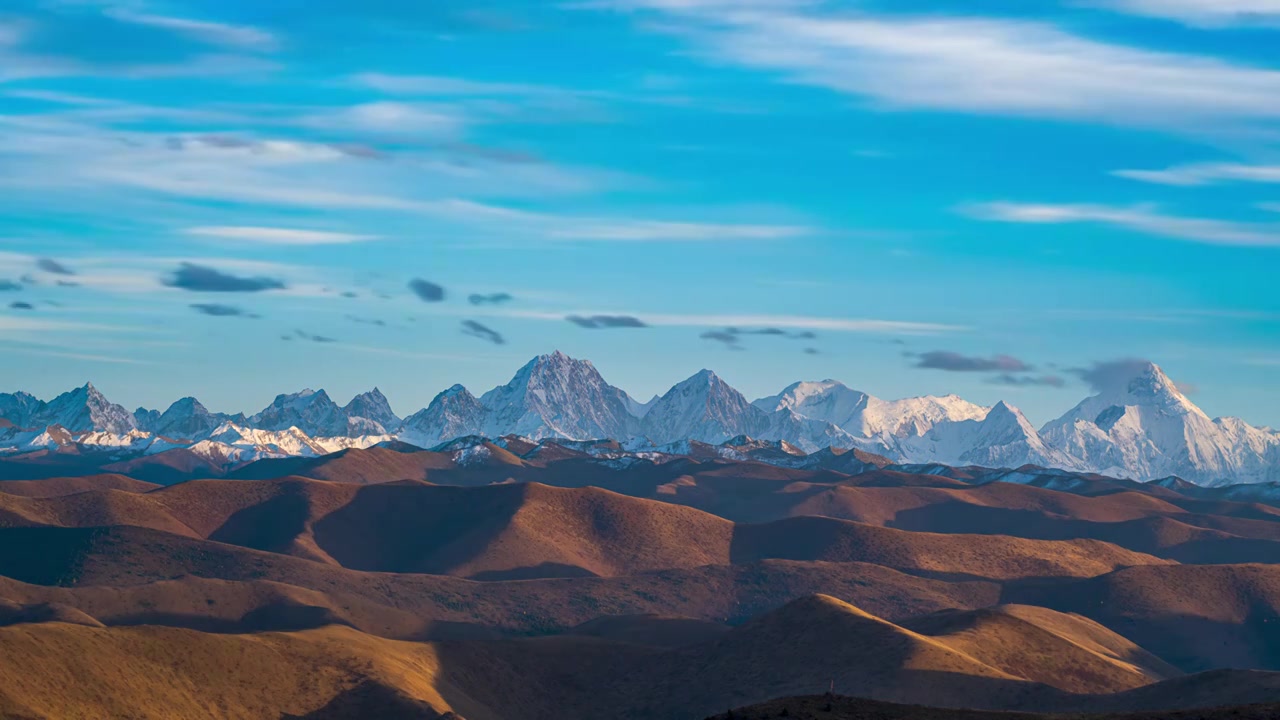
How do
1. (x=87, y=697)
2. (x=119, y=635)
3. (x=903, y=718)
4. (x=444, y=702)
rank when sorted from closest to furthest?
(x=903, y=718), (x=87, y=697), (x=119, y=635), (x=444, y=702)

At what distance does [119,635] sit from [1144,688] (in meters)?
115

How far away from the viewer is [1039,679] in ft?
621

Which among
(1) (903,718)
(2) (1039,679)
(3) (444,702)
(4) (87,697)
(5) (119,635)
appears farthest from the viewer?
(2) (1039,679)

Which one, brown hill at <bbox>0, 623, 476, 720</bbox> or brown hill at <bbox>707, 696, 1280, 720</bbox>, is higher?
brown hill at <bbox>707, 696, 1280, 720</bbox>

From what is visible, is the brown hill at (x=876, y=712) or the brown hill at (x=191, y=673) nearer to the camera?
the brown hill at (x=876, y=712)

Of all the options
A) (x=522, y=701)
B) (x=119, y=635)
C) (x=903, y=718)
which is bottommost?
(x=522, y=701)

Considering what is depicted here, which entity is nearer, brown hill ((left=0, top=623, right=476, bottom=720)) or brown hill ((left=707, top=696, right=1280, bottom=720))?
brown hill ((left=707, top=696, right=1280, bottom=720))

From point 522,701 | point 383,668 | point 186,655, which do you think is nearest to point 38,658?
point 186,655

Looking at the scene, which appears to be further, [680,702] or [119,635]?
[680,702]

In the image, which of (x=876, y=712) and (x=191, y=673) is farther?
(x=191, y=673)

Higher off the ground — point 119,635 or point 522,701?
point 119,635

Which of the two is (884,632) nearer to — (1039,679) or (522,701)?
(1039,679)

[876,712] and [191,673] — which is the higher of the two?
[876,712]

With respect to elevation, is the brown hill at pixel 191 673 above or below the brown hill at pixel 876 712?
below
